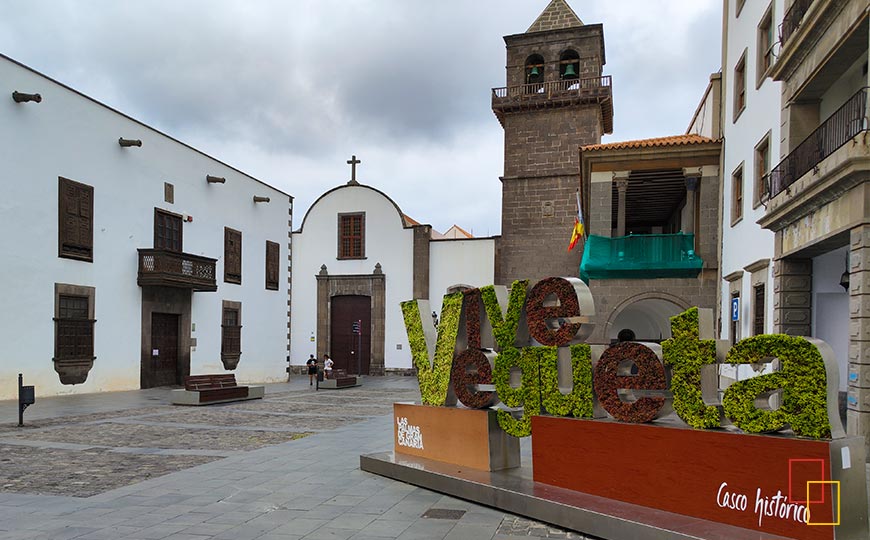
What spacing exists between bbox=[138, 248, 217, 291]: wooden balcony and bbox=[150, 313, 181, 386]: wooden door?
4.79 feet

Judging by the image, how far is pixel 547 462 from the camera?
732 cm

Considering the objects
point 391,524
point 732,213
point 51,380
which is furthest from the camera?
point 51,380

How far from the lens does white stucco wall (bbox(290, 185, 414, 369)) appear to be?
35.1m

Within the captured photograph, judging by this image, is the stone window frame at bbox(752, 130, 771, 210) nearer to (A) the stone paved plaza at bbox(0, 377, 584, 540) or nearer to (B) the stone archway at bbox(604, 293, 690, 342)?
(B) the stone archway at bbox(604, 293, 690, 342)

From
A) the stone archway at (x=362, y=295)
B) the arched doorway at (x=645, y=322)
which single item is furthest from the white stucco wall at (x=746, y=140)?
the stone archway at (x=362, y=295)

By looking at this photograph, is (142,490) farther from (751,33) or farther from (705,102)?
(705,102)

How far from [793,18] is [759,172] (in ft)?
12.7

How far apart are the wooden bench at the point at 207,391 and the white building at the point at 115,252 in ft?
14.6

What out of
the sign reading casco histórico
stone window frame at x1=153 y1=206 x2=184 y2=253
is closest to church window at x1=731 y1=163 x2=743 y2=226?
the sign reading casco histórico

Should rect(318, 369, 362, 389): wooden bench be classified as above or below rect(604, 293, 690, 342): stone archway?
below

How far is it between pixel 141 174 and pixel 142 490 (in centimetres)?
1808

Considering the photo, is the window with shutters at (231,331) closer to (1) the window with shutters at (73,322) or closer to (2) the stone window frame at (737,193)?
(1) the window with shutters at (73,322)

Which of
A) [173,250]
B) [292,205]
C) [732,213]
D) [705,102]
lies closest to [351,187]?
[292,205]

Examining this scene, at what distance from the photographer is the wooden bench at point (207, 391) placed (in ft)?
60.3
